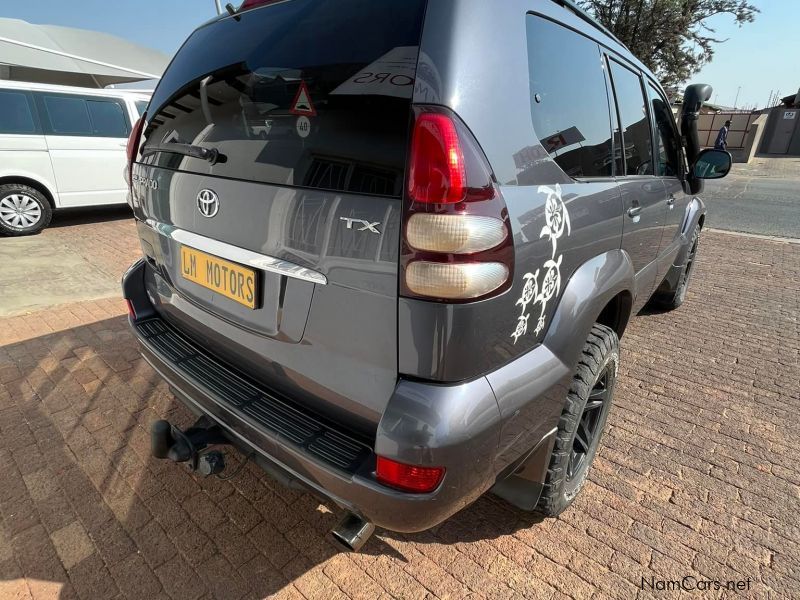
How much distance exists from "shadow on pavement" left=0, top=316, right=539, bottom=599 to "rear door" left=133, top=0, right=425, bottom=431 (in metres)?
0.52

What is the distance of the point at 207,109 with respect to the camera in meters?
1.62

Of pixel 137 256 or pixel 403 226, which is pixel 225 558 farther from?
pixel 137 256

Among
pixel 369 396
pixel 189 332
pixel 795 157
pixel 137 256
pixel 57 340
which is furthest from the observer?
pixel 795 157

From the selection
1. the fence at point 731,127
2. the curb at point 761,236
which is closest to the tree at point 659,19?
the fence at point 731,127

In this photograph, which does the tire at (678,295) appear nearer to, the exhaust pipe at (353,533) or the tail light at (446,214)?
the tail light at (446,214)

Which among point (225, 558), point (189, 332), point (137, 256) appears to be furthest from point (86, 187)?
point (225, 558)

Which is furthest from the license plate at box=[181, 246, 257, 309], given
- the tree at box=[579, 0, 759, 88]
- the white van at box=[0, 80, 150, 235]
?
the tree at box=[579, 0, 759, 88]

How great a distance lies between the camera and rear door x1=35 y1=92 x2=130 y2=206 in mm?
6645

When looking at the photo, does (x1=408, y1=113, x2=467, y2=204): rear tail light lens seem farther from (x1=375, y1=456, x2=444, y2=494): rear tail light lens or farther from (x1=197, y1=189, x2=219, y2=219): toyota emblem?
(x1=197, y1=189, x2=219, y2=219): toyota emblem

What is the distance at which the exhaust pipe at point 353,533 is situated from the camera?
1400mm

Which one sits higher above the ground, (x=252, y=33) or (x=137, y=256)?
A: (x=252, y=33)

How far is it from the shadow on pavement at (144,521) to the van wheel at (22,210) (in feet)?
17.2

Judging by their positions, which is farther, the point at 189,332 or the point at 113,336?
the point at 113,336

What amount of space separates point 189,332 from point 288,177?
947 millimetres
